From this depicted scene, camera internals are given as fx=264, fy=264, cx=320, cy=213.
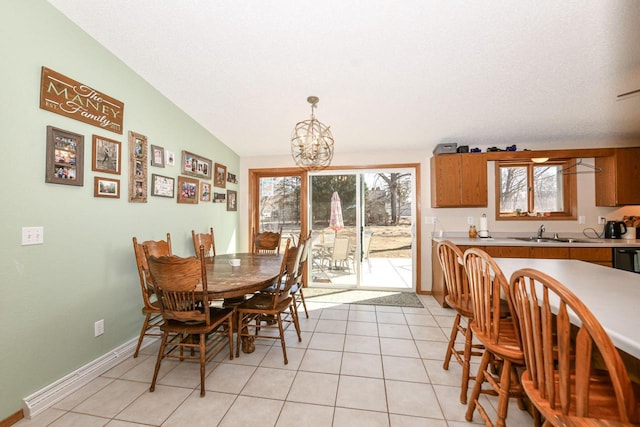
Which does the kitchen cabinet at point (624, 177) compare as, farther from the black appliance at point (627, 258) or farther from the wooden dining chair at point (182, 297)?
the wooden dining chair at point (182, 297)

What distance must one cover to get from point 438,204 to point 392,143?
44.2 inches

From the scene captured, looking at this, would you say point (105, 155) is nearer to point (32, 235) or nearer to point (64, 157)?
point (64, 157)

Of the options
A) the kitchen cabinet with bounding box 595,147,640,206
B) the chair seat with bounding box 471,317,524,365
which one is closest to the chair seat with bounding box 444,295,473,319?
the chair seat with bounding box 471,317,524,365

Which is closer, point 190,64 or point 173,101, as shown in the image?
point 190,64

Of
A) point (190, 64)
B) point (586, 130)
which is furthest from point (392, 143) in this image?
point (190, 64)

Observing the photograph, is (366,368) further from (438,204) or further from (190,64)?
(190,64)

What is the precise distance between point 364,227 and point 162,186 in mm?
2946

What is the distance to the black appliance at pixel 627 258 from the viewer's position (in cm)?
294

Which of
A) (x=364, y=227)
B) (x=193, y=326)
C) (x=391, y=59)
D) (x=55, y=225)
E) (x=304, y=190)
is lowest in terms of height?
(x=193, y=326)

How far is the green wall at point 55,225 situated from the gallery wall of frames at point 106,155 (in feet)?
0.15

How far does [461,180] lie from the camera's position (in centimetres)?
368

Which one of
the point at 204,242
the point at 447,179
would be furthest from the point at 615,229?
the point at 204,242

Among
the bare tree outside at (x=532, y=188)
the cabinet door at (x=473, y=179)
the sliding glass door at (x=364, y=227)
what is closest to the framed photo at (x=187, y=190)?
the sliding glass door at (x=364, y=227)

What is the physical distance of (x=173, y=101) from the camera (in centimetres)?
306
